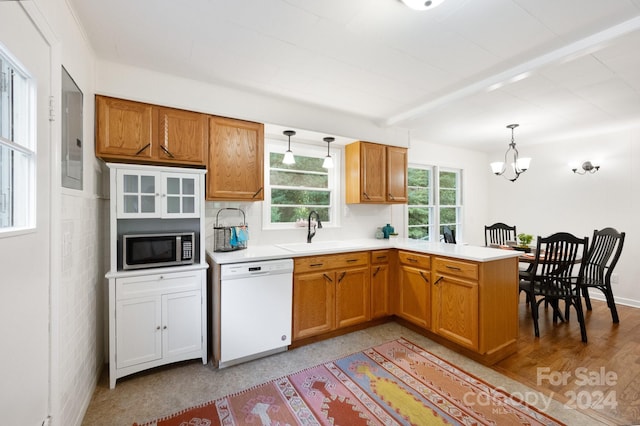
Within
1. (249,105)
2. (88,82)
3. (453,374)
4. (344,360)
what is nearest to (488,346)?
(453,374)

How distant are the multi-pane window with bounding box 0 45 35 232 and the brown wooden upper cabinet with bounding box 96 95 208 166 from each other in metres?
1.06

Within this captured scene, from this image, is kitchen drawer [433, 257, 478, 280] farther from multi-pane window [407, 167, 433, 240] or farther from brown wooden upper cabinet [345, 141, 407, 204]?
multi-pane window [407, 167, 433, 240]

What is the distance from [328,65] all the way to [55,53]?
1.74 m

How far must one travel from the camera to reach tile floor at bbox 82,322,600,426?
71.6 inches

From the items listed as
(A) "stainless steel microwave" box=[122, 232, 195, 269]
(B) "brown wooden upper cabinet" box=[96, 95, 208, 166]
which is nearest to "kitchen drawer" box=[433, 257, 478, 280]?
(A) "stainless steel microwave" box=[122, 232, 195, 269]

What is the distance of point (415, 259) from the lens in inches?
117

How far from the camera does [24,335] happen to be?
1.14 m

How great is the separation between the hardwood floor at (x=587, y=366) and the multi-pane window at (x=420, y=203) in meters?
1.89

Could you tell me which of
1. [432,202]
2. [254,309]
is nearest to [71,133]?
[254,309]

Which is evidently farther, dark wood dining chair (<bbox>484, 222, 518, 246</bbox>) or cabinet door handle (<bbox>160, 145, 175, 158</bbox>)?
dark wood dining chair (<bbox>484, 222, 518, 246</bbox>)

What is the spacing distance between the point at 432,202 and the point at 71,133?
4.74 m

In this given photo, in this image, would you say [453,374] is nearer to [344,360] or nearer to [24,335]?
[344,360]

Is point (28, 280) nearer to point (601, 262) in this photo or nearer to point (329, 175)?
point (329, 175)

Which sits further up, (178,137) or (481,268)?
(178,137)
